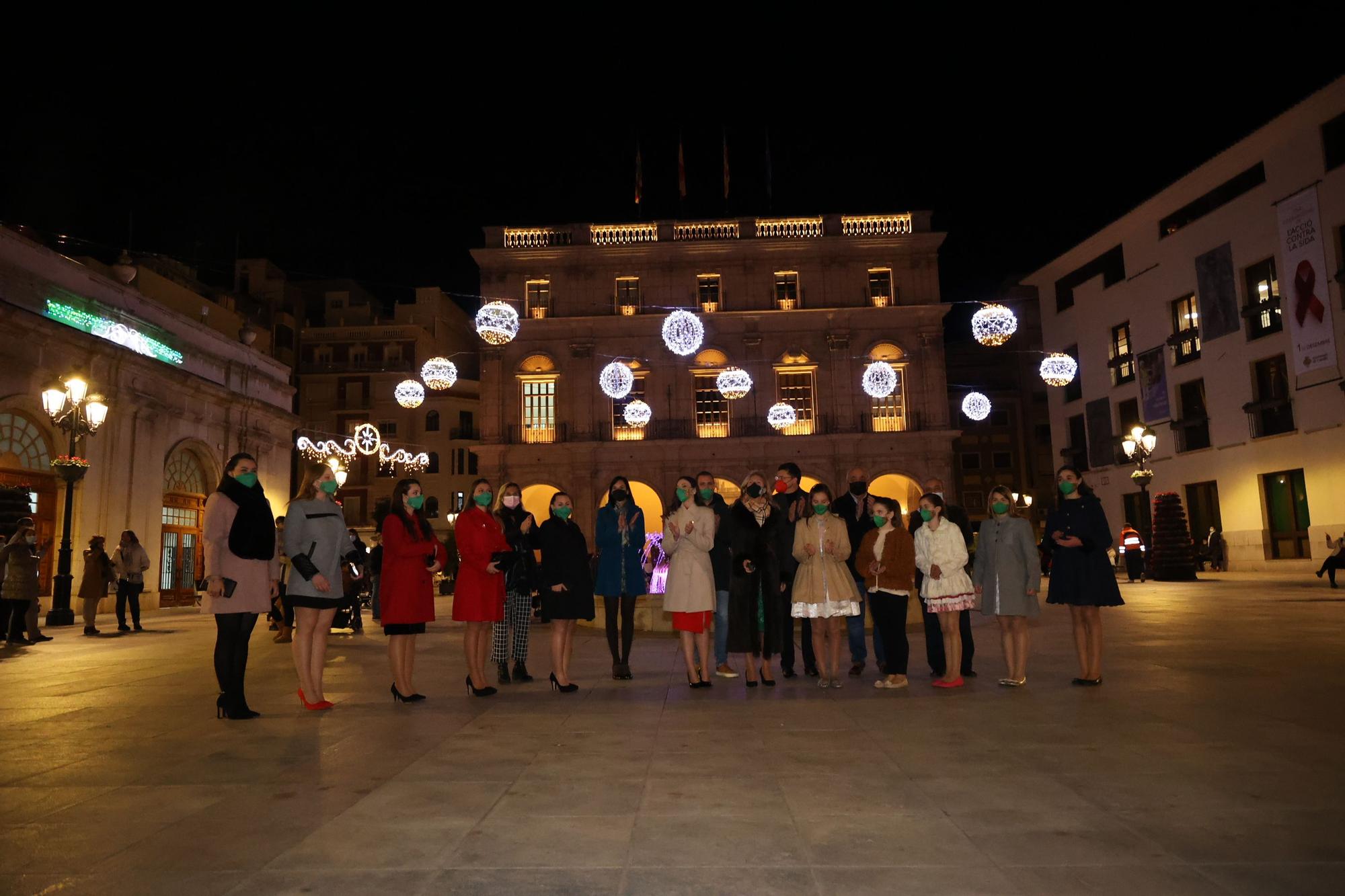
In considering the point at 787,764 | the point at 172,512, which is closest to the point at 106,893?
the point at 787,764

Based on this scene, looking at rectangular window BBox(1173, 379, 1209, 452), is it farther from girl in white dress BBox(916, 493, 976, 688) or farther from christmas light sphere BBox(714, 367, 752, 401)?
girl in white dress BBox(916, 493, 976, 688)

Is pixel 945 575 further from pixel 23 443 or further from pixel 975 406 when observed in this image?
pixel 975 406

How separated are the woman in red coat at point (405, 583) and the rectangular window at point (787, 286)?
96.5 ft

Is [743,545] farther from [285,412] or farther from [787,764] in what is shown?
[285,412]

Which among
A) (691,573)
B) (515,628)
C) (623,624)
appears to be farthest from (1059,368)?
(515,628)

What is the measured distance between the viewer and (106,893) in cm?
269

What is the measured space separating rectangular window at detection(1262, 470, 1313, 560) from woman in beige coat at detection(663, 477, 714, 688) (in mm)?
23283

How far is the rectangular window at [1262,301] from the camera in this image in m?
24.4

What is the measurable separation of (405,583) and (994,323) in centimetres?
1723

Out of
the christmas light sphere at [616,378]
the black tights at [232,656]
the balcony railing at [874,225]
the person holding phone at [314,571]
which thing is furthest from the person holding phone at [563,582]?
the balcony railing at [874,225]

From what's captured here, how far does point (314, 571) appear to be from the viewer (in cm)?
592

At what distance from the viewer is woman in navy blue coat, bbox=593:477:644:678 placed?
723cm

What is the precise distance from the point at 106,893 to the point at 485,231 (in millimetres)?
34159

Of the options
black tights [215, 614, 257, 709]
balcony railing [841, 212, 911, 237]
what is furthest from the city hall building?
black tights [215, 614, 257, 709]
